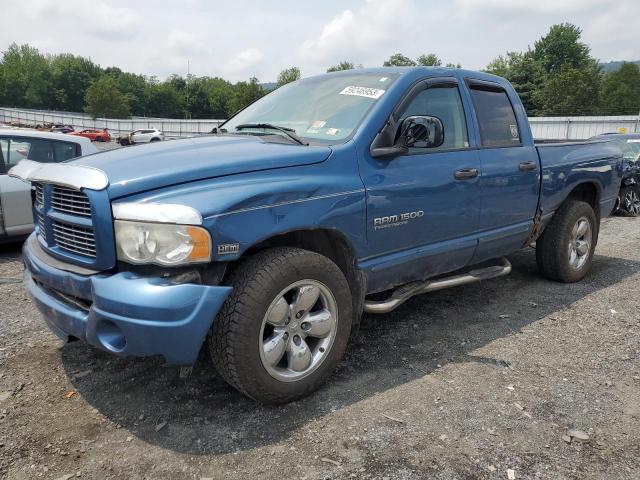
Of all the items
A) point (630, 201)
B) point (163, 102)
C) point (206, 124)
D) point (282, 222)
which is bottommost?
point (630, 201)

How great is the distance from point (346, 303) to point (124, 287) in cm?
125

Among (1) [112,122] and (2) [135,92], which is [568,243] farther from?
(2) [135,92]

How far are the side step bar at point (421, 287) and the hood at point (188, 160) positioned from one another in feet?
3.38

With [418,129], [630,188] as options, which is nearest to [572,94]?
[630,188]

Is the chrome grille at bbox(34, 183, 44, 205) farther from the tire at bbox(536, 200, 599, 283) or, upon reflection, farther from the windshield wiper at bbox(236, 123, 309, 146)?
the tire at bbox(536, 200, 599, 283)

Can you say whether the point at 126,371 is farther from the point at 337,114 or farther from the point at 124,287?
the point at 337,114

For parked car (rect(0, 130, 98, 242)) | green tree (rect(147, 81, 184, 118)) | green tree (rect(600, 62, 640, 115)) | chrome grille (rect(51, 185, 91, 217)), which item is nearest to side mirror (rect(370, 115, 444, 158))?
chrome grille (rect(51, 185, 91, 217))

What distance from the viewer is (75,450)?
2562 millimetres

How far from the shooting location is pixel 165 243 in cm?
245

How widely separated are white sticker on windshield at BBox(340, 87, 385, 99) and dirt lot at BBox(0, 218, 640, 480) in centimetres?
173

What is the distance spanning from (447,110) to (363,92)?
753mm

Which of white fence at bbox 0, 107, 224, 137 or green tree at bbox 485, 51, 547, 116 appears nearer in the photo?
white fence at bbox 0, 107, 224, 137

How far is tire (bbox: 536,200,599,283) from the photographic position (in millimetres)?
5059

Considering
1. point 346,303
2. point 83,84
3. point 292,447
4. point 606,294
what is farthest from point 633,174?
point 83,84
